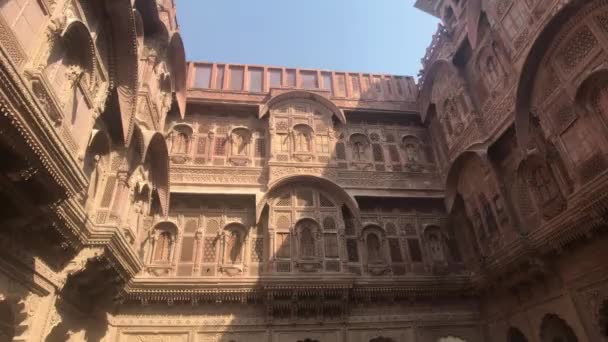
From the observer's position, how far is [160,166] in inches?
417

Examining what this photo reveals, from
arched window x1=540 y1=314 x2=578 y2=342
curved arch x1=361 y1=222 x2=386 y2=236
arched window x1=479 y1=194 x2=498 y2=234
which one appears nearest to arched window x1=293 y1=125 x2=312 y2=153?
curved arch x1=361 y1=222 x2=386 y2=236

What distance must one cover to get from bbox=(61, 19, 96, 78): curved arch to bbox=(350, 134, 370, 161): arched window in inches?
324

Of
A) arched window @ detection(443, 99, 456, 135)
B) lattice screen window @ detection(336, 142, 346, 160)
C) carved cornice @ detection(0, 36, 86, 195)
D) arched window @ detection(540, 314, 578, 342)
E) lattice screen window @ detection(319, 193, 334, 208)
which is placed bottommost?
arched window @ detection(540, 314, 578, 342)

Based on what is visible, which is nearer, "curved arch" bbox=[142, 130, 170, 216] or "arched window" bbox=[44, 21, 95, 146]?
"arched window" bbox=[44, 21, 95, 146]

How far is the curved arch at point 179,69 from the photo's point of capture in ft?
39.8

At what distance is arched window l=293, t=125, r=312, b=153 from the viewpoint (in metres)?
12.7

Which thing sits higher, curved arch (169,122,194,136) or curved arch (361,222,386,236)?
curved arch (169,122,194,136)

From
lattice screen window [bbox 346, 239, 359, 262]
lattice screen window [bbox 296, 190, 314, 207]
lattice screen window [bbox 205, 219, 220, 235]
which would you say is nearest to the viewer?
lattice screen window [bbox 205, 219, 220, 235]

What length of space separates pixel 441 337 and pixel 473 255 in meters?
2.43

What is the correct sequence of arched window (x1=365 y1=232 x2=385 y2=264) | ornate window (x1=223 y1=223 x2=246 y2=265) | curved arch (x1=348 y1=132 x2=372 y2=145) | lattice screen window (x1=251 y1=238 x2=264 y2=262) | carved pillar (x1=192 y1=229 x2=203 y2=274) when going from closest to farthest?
carved pillar (x1=192 y1=229 x2=203 y2=274) < ornate window (x1=223 y1=223 x2=246 y2=265) < lattice screen window (x1=251 y1=238 x2=264 y2=262) < arched window (x1=365 y1=232 x2=385 y2=264) < curved arch (x1=348 y1=132 x2=372 y2=145)

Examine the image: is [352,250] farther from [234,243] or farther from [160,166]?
[160,166]

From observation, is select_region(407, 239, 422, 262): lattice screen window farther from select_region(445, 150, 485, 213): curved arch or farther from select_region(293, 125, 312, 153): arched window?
select_region(293, 125, 312, 153): arched window

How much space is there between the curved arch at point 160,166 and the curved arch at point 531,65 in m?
8.47

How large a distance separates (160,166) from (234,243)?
2.90 m
